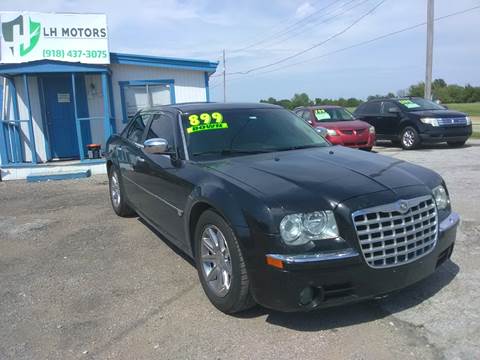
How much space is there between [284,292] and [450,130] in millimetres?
12720

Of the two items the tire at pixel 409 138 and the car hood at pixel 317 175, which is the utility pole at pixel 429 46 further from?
the car hood at pixel 317 175

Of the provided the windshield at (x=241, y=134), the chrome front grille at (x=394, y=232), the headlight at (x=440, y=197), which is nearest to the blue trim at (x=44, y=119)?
the windshield at (x=241, y=134)

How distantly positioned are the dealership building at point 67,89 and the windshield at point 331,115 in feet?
11.4

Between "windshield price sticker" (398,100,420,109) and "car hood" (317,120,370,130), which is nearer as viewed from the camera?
"car hood" (317,120,370,130)

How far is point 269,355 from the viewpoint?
10.4 ft

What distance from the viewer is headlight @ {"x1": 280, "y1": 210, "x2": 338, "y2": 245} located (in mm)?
3232

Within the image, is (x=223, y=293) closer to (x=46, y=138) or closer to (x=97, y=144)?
(x=97, y=144)

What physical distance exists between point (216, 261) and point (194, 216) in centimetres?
50

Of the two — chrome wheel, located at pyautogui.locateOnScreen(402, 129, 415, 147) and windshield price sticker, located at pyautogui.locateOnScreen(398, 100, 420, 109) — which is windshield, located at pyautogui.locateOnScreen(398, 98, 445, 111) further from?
chrome wheel, located at pyautogui.locateOnScreen(402, 129, 415, 147)

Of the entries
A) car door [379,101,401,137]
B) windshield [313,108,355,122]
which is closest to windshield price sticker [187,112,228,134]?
windshield [313,108,355,122]

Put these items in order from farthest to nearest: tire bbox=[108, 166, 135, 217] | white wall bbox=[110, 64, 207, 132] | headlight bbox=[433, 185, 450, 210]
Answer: white wall bbox=[110, 64, 207, 132] → tire bbox=[108, 166, 135, 217] → headlight bbox=[433, 185, 450, 210]

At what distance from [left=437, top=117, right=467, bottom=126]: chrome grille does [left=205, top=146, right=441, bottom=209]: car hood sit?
10880 millimetres

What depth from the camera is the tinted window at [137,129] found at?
241 inches

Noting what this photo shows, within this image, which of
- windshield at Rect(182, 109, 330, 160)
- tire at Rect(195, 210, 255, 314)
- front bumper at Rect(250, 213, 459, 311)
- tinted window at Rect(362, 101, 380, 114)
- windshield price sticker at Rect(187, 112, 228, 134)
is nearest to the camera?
front bumper at Rect(250, 213, 459, 311)
